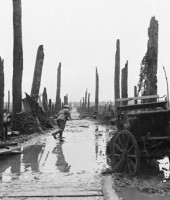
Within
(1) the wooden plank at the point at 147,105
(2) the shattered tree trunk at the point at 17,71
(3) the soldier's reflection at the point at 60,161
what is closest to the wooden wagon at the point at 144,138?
(1) the wooden plank at the point at 147,105

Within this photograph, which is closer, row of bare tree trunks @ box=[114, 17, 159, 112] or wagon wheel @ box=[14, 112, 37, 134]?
row of bare tree trunks @ box=[114, 17, 159, 112]

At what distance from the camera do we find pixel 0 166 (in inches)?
330

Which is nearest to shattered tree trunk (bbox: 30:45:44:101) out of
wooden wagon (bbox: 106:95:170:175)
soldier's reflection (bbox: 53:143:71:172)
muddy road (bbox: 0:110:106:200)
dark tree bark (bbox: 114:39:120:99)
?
dark tree bark (bbox: 114:39:120:99)

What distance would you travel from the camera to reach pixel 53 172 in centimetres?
761

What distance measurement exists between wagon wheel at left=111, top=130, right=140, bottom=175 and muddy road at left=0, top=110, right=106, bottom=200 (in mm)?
565

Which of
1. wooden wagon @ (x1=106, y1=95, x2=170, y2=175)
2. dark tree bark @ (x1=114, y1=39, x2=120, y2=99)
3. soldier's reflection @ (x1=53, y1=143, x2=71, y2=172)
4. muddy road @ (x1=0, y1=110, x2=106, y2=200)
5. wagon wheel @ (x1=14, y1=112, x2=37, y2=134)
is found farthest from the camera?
dark tree bark @ (x1=114, y1=39, x2=120, y2=99)

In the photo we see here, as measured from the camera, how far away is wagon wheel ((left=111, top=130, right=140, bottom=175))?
6.73 m

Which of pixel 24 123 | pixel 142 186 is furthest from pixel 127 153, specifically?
pixel 24 123

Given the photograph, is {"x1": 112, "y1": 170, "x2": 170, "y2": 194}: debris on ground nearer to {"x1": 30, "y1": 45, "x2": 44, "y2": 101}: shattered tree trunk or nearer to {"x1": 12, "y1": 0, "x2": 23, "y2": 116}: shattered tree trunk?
{"x1": 12, "y1": 0, "x2": 23, "y2": 116}: shattered tree trunk

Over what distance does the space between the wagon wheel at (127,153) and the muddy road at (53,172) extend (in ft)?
1.85

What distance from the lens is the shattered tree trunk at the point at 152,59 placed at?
11.4 metres

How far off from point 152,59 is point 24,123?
8261 mm

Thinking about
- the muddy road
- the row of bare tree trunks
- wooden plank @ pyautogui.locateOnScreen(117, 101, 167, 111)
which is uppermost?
the row of bare tree trunks

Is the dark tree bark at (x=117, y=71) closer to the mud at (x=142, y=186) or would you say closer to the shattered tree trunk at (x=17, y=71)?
the shattered tree trunk at (x=17, y=71)
